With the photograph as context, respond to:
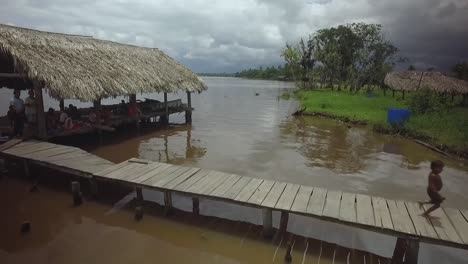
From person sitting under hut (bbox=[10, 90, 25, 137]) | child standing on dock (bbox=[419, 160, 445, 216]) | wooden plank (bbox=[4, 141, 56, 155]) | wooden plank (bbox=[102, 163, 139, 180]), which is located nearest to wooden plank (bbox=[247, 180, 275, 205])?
child standing on dock (bbox=[419, 160, 445, 216])

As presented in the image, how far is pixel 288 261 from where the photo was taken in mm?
5398

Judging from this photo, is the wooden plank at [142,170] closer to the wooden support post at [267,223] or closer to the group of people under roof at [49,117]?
the wooden support post at [267,223]

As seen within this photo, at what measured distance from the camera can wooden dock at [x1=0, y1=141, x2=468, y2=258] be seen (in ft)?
16.6

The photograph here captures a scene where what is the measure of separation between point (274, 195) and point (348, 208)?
1349mm

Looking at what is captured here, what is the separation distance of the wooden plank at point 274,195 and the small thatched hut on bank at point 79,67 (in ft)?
24.7

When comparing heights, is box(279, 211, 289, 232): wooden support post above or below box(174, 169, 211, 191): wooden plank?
below

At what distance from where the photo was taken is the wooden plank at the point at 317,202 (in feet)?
18.3

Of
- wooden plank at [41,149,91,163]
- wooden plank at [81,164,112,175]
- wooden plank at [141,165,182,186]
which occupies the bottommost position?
wooden plank at [141,165,182,186]

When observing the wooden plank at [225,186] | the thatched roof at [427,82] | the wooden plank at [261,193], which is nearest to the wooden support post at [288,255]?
the wooden plank at [261,193]

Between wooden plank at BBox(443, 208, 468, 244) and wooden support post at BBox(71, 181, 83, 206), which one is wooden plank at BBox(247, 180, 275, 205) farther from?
wooden support post at BBox(71, 181, 83, 206)

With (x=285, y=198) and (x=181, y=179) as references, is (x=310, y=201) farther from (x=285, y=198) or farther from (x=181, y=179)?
(x=181, y=179)

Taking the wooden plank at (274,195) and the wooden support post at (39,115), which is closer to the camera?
the wooden plank at (274,195)

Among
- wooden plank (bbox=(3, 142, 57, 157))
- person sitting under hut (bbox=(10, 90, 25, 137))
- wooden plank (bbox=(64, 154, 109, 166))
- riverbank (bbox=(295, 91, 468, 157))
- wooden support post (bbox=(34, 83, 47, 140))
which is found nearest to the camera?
wooden plank (bbox=(64, 154, 109, 166))

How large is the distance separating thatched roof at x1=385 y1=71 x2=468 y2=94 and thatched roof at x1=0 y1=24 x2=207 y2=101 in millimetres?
19431
